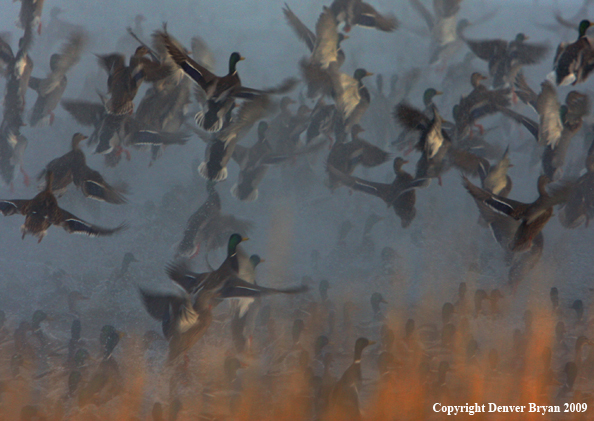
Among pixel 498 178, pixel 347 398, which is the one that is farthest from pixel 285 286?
pixel 498 178

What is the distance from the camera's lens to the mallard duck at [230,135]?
2.53 m

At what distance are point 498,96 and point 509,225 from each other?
130 centimetres

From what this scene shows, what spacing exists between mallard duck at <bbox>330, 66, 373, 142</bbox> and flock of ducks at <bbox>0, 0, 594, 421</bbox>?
0.01m

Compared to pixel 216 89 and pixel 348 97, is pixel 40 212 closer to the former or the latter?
pixel 216 89

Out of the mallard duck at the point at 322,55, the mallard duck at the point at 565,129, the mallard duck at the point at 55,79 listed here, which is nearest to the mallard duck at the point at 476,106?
the mallard duck at the point at 565,129

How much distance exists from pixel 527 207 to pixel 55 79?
160 inches

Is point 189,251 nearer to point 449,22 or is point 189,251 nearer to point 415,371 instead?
point 415,371

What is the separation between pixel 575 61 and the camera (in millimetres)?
2637

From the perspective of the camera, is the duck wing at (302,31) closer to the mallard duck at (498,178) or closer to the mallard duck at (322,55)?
the mallard duck at (322,55)

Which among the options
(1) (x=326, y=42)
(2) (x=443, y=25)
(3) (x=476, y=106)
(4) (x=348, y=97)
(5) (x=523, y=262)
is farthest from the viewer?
(2) (x=443, y=25)

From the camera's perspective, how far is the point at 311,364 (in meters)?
2.84

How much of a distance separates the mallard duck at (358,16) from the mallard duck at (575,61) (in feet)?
5.69

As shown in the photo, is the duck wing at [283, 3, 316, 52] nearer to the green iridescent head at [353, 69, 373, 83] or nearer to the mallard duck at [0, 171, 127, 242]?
the green iridescent head at [353, 69, 373, 83]

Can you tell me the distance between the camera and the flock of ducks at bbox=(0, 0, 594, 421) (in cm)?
235
